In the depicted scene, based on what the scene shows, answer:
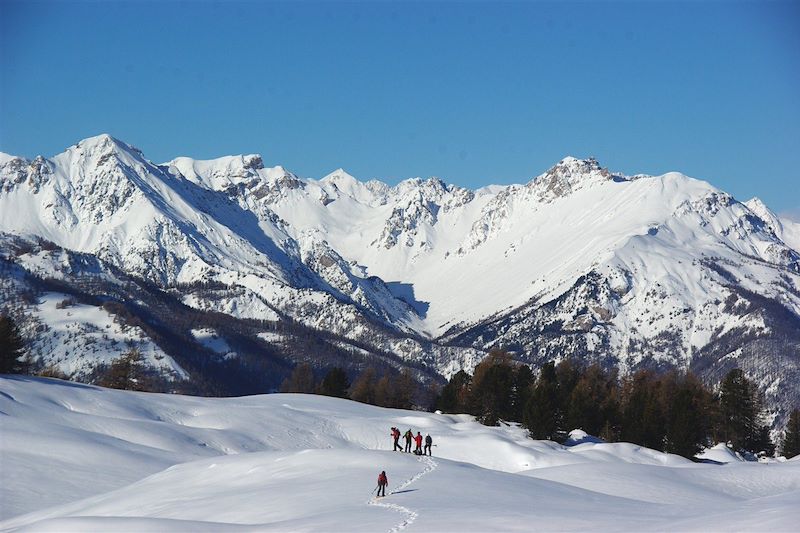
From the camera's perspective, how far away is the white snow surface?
140 ft

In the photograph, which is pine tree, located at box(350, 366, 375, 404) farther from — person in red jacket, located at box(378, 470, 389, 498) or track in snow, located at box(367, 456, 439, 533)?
person in red jacket, located at box(378, 470, 389, 498)

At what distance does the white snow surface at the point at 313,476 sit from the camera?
42656 millimetres

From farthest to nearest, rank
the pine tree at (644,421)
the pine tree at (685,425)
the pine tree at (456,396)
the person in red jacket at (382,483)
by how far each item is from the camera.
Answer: the pine tree at (456,396) < the pine tree at (644,421) < the pine tree at (685,425) < the person in red jacket at (382,483)

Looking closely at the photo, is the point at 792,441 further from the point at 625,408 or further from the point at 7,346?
the point at 7,346

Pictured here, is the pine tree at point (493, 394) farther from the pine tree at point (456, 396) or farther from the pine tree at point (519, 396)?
the pine tree at point (456, 396)

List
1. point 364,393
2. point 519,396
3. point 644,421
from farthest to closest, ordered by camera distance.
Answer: point 364,393
point 519,396
point 644,421

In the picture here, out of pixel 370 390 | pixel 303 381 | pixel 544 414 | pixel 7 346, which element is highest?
pixel 303 381

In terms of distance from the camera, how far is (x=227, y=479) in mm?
59875

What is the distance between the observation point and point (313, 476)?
189ft

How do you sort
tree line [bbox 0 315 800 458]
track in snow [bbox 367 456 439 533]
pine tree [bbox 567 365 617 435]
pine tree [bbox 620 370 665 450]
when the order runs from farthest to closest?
pine tree [bbox 567 365 617 435] → pine tree [bbox 620 370 665 450] → tree line [bbox 0 315 800 458] → track in snow [bbox 367 456 439 533]

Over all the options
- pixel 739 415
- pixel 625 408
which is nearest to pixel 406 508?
pixel 625 408

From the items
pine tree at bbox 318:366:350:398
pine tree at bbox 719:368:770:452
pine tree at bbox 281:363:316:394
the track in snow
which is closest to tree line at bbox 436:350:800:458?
pine tree at bbox 719:368:770:452

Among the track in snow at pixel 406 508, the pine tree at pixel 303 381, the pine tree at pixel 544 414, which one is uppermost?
the pine tree at pixel 303 381

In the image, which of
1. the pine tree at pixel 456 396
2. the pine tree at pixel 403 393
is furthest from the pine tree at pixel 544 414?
→ the pine tree at pixel 403 393
